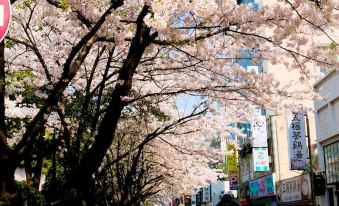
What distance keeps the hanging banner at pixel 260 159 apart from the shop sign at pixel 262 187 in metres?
1.51

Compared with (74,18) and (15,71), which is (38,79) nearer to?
(15,71)

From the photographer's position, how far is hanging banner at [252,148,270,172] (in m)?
38.7

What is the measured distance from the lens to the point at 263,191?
4219cm

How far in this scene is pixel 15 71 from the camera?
44.1 ft

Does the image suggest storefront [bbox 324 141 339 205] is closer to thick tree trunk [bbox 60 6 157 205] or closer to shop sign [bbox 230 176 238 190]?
thick tree trunk [bbox 60 6 157 205]

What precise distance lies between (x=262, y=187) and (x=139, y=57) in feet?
123

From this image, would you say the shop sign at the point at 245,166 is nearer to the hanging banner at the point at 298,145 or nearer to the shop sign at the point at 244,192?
the shop sign at the point at 244,192

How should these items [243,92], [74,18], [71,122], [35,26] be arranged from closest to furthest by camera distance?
[74,18] < [243,92] < [35,26] < [71,122]

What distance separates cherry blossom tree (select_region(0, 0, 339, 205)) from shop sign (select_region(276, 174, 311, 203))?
58.5ft

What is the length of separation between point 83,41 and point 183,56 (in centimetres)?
414

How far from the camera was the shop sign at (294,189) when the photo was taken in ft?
105

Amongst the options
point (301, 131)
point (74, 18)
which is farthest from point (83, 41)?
point (301, 131)

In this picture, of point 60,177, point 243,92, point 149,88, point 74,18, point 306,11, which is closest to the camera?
point 306,11

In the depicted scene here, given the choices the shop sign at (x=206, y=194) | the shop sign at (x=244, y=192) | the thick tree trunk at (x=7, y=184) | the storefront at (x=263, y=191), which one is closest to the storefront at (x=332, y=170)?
the storefront at (x=263, y=191)
